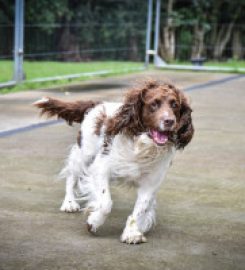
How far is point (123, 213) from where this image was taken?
5816 mm

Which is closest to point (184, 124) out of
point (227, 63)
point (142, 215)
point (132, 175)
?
point (132, 175)

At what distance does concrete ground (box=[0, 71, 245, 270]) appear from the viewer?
4.66m

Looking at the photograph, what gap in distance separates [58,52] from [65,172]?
1076cm

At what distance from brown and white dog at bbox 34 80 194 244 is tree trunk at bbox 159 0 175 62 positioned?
17391mm

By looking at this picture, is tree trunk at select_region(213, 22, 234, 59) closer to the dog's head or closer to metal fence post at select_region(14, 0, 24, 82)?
metal fence post at select_region(14, 0, 24, 82)

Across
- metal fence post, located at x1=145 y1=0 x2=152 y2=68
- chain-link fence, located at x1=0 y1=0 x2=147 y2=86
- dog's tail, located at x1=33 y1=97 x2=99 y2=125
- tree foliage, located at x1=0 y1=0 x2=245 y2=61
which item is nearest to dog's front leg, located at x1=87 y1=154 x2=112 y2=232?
dog's tail, located at x1=33 y1=97 x2=99 y2=125

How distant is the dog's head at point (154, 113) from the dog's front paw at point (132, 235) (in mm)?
617

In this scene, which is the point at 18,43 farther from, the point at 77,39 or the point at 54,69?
the point at 77,39

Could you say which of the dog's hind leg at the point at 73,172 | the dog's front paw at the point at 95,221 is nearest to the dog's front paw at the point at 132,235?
the dog's front paw at the point at 95,221

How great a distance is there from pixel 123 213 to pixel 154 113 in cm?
111

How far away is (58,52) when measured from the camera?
1678 centimetres

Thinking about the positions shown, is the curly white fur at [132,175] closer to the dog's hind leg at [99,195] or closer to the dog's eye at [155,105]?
the dog's hind leg at [99,195]

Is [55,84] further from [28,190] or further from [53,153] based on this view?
[28,190]

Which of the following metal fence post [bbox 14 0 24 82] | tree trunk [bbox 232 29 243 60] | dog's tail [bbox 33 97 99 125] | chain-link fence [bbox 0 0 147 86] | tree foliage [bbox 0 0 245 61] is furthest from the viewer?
tree trunk [bbox 232 29 243 60]
